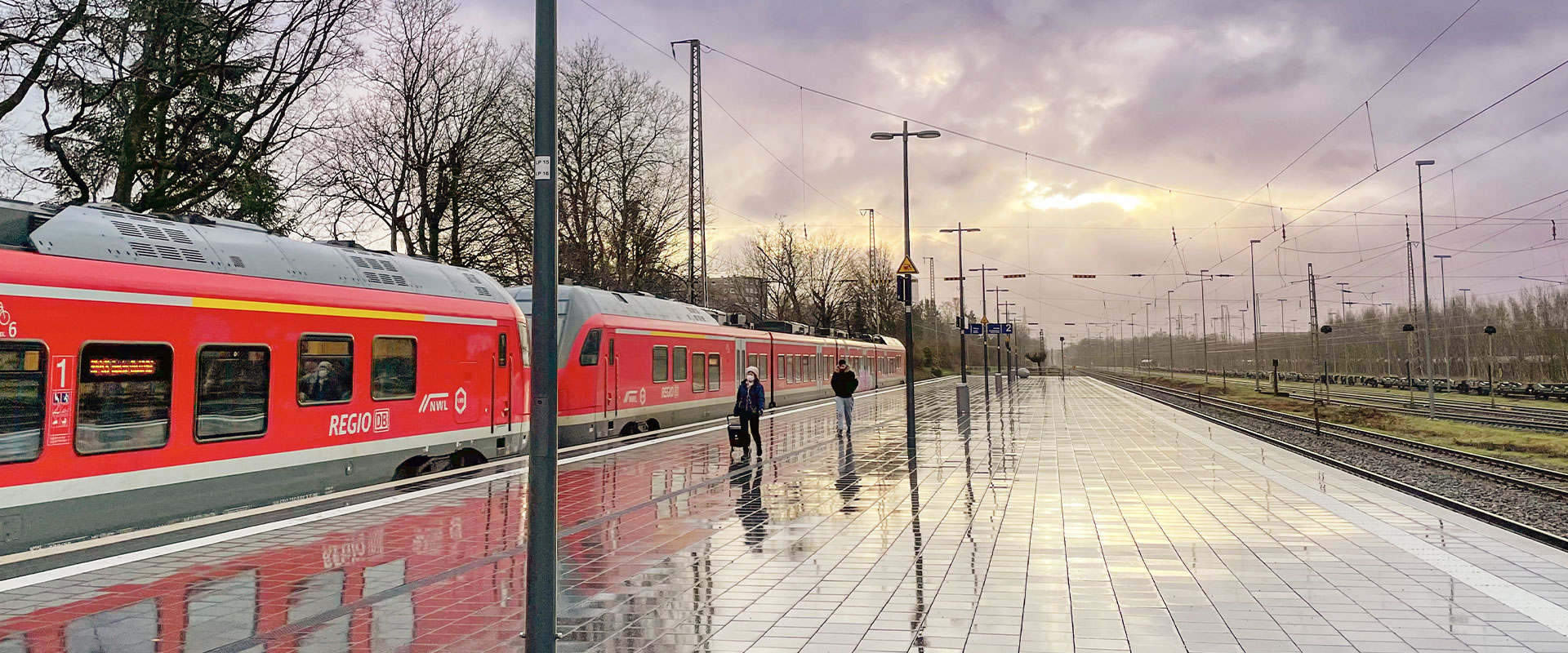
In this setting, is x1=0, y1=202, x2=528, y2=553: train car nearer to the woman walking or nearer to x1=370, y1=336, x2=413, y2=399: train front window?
x1=370, y1=336, x2=413, y2=399: train front window

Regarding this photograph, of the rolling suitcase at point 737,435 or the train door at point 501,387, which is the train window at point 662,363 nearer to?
the rolling suitcase at point 737,435

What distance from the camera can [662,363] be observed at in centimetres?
2288

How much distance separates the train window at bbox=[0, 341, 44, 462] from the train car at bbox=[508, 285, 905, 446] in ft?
21.0

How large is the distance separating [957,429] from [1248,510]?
13.4 meters

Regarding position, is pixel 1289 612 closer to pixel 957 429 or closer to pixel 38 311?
pixel 38 311

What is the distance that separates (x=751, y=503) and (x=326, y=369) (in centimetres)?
518

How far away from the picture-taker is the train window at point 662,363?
73.8 feet

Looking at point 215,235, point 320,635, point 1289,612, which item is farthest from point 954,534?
point 215,235

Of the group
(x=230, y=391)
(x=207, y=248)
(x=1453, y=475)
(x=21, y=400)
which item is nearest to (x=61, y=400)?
(x=21, y=400)

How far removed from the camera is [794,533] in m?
9.90

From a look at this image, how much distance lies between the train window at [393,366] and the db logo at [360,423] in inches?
9.3

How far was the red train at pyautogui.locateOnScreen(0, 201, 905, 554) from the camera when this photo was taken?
333 inches

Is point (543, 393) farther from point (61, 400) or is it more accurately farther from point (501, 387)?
point (501, 387)

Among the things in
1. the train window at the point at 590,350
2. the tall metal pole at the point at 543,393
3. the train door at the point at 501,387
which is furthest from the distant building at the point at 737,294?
the tall metal pole at the point at 543,393
